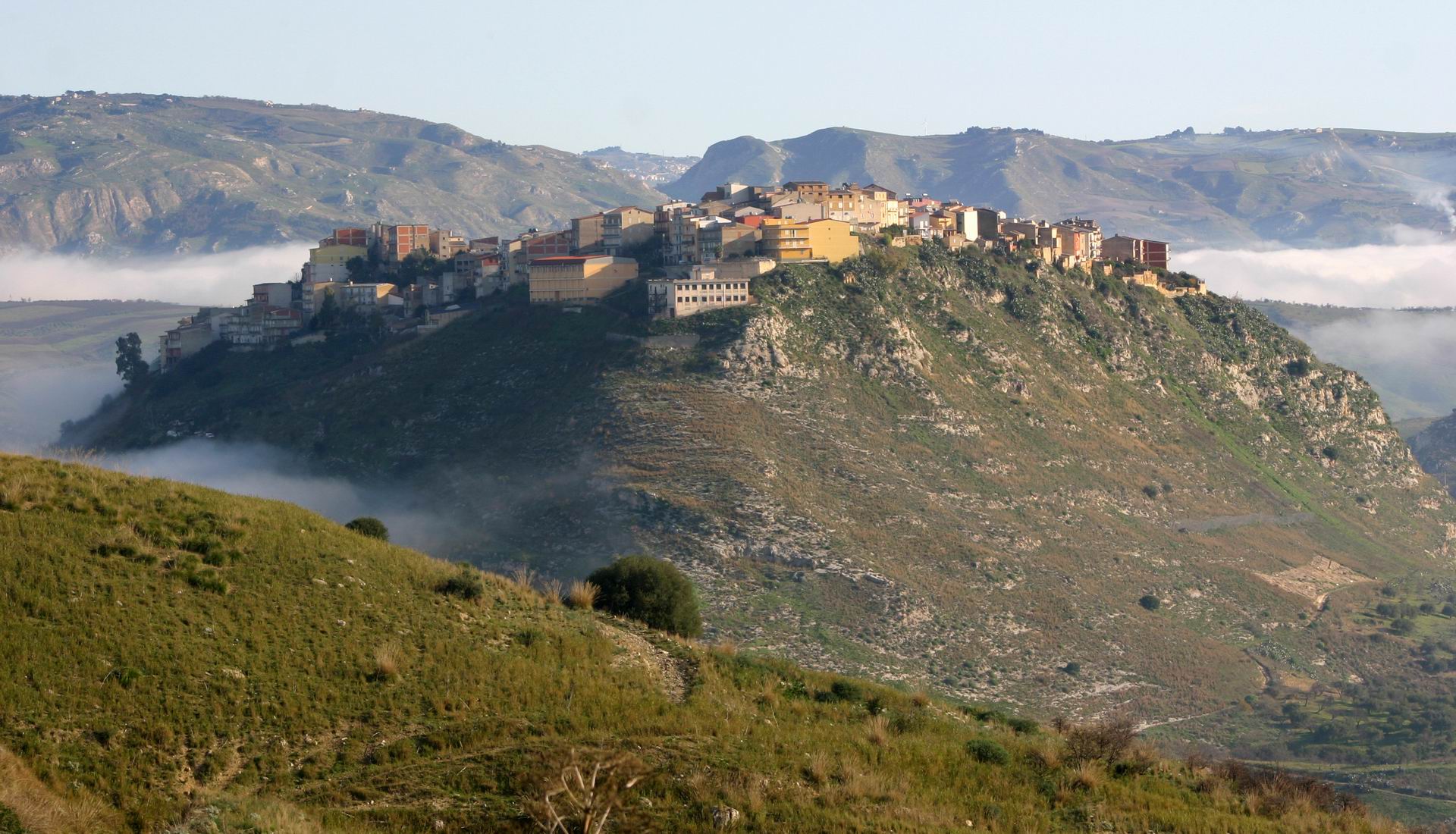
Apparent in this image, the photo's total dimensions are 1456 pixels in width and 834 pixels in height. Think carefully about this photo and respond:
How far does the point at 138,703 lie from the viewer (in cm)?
2638

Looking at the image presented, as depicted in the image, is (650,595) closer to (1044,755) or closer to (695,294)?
(1044,755)

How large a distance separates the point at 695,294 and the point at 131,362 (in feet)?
172

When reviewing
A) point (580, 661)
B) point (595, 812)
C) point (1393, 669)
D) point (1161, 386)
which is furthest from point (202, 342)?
point (595, 812)

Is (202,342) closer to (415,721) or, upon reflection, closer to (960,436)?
(960,436)

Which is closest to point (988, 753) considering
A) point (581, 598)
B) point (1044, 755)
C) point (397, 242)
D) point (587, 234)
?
point (1044, 755)

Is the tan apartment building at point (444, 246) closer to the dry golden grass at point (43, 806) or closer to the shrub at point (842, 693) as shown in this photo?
the shrub at point (842, 693)

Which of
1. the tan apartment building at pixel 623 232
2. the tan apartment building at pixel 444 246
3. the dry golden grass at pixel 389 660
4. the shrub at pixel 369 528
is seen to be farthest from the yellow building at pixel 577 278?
the dry golden grass at pixel 389 660

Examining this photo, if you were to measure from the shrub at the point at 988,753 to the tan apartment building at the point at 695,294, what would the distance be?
59801 mm

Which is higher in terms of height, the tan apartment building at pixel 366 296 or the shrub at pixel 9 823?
the tan apartment building at pixel 366 296

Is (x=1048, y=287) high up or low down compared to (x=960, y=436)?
up

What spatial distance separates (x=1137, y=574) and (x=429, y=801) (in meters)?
62.1

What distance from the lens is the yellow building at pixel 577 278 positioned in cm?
9525

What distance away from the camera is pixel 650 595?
45.1 m

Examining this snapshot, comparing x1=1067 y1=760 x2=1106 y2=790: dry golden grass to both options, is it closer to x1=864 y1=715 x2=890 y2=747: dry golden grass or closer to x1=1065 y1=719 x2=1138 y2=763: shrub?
x1=1065 y1=719 x2=1138 y2=763: shrub
